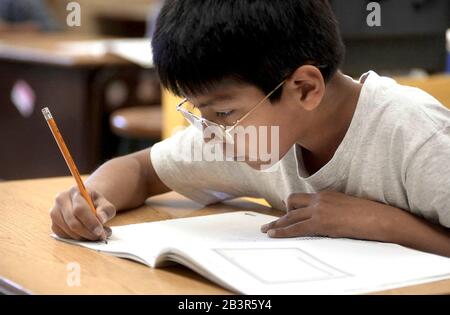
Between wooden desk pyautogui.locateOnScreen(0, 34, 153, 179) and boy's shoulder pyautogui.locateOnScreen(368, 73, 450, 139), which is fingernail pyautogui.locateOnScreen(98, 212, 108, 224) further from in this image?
wooden desk pyautogui.locateOnScreen(0, 34, 153, 179)

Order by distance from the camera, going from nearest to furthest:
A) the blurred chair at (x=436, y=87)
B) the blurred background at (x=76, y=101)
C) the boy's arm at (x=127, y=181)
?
the boy's arm at (x=127, y=181)
the blurred chair at (x=436, y=87)
the blurred background at (x=76, y=101)

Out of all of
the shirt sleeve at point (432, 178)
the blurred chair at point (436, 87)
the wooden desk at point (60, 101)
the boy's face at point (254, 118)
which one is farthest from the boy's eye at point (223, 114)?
the wooden desk at point (60, 101)

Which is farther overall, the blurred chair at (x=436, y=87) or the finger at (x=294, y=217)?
the blurred chair at (x=436, y=87)

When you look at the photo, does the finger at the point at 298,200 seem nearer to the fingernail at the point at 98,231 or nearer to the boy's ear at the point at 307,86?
the boy's ear at the point at 307,86

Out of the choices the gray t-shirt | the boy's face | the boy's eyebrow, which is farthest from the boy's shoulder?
the boy's eyebrow

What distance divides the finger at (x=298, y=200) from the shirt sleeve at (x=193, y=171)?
209 millimetres

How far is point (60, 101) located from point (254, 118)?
7.88 feet

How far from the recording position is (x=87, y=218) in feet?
4.06

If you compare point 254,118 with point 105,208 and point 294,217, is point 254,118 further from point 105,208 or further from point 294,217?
point 105,208

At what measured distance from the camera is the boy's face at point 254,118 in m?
1.22

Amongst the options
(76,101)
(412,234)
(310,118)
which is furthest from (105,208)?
(76,101)

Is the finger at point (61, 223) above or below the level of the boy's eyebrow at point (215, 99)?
→ below

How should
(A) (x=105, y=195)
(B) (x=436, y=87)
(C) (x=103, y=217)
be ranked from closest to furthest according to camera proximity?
(C) (x=103, y=217), (A) (x=105, y=195), (B) (x=436, y=87)

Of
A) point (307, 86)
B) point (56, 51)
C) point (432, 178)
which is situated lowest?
point (56, 51)
